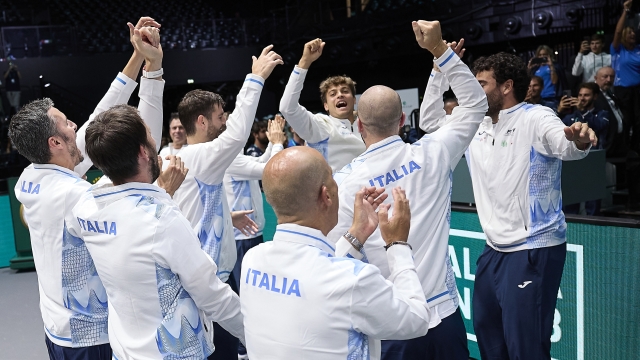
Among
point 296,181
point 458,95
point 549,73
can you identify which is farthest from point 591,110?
point 296,181

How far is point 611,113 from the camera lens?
7.28 metres

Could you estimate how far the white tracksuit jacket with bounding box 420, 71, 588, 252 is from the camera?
323cm

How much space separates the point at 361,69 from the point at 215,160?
1490 cm

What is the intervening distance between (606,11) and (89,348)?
10.9 m

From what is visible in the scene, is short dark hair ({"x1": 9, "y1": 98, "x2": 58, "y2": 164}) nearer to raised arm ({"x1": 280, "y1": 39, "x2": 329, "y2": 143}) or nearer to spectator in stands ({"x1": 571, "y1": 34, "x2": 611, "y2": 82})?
raised arm ({"x1": 280, "y1": 39, "x2": 329, "y2": 143})

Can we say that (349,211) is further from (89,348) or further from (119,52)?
(119,52)

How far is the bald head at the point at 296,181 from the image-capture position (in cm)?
180

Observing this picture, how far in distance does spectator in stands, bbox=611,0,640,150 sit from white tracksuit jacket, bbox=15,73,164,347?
7507mm

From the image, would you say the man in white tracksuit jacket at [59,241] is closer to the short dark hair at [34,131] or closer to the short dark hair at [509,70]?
the short dark hair at [34,131]

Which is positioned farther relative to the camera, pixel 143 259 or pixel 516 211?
pixel 516 211

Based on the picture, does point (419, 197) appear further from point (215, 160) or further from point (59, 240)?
point (59, 240)

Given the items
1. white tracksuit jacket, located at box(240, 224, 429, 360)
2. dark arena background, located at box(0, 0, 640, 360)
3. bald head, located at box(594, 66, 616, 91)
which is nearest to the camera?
white tracksuit jacket, located at box(240, 224, 429, 360)

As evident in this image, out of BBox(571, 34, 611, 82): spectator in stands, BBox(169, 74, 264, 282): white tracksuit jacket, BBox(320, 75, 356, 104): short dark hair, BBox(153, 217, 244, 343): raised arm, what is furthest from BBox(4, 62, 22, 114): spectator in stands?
BBox(153, 217, 244, 343): raised arm

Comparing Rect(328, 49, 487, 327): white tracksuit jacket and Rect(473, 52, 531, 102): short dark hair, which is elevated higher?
Rect(473, 52, 531, 102): short dark hair
